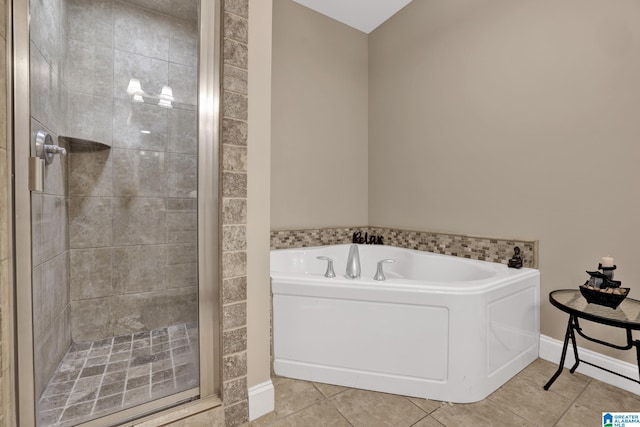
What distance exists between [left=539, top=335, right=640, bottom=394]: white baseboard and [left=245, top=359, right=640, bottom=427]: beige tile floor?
42 millimetres

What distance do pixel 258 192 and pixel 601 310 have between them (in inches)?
72.1

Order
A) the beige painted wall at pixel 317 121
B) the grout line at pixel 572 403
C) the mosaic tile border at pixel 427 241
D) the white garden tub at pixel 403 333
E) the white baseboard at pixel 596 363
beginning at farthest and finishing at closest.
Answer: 1. the beige painted wall at pixel 317 121
2. the mosaic tile border at pixel 427 241
3. the white baseboard at pixel 596 363
4. the white garden tub at pixel 403 333
5. the grout line at pixel 572 403

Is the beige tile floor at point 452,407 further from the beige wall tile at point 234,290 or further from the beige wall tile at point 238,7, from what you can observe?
the beige wall tile at point 238,7

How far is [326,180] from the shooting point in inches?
121

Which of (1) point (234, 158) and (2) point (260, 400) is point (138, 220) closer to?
(1) point (234, 158)

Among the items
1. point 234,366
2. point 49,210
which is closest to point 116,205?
point 49,210

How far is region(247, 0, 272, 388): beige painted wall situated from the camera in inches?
51.9

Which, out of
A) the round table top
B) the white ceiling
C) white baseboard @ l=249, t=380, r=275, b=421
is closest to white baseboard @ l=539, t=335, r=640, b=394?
the round table top

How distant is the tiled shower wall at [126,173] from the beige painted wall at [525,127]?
7.03 feet

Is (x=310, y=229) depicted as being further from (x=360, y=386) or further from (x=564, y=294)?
(x=564, y=294)

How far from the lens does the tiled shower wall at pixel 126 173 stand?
1523 mm

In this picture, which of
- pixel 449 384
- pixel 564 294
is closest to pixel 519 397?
pixel 449 384

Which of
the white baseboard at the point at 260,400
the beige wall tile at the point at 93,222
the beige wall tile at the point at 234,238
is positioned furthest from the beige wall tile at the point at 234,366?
the beige wall tile at the point at 93,222

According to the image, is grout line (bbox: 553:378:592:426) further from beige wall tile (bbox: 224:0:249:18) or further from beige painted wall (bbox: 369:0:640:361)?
beige wall tile (bbox: 224:0:249:18)
